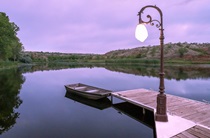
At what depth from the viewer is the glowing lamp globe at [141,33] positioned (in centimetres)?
580

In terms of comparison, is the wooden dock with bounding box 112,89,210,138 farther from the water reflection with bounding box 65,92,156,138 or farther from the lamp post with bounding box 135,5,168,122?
the water reflection with bounding box 65,92,156,138

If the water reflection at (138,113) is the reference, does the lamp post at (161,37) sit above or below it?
above

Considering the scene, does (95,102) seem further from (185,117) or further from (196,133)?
(196,133)

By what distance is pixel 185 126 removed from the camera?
18.1 ft

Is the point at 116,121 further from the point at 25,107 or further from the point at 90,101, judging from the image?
the point at 25,107

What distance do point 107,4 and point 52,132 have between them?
19.9m

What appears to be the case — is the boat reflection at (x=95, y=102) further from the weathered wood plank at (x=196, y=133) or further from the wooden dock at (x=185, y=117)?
the weathered wood plank at (x=196, y=133)

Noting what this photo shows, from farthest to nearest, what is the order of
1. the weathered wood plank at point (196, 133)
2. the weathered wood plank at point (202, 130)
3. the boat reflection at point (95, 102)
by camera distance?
the boat reflection at point (95, 102), the weathered wood plank at point (202, 130), the weathered wood plank at point (196, 133)

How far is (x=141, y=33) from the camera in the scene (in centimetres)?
580

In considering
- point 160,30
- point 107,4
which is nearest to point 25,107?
point 160,30

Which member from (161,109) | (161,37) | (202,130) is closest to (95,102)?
(161,109)

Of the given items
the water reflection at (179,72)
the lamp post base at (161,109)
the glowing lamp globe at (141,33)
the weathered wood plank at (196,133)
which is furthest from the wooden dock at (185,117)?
the water reflection at (179,72)

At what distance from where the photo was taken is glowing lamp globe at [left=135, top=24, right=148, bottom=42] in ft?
19.0

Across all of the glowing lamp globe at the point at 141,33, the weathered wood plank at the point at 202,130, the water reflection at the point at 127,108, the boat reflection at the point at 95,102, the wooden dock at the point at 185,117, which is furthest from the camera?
the boat reflection at the point at 95,102
